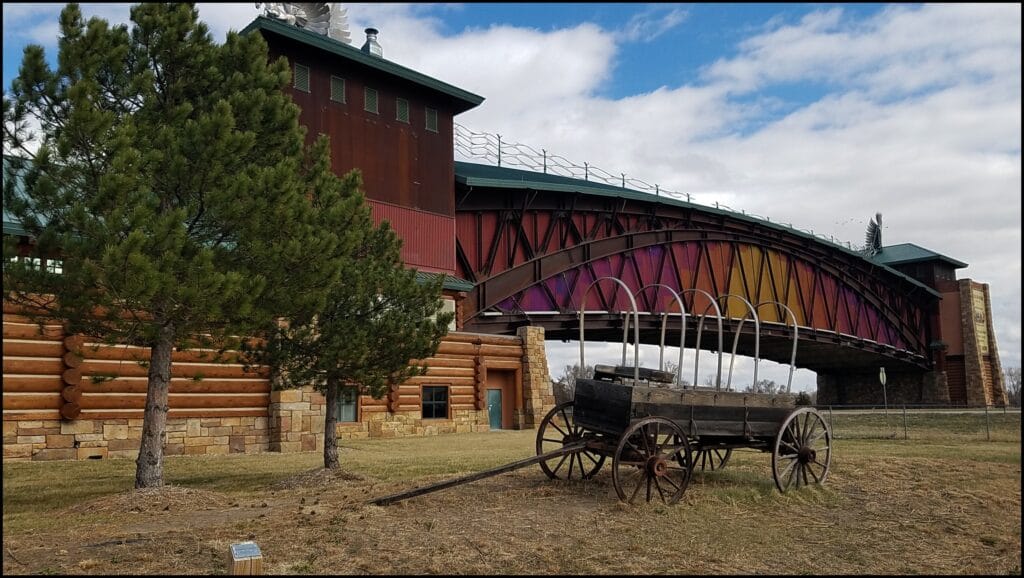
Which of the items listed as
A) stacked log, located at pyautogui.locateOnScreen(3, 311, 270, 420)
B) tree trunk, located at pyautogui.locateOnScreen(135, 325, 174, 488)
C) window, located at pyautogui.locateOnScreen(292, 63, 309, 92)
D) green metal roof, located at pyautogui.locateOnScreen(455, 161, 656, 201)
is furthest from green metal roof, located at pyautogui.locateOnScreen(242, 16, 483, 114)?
tree trunk, located at pyautogui.locateOnScreen(135, 325, 174, 488)

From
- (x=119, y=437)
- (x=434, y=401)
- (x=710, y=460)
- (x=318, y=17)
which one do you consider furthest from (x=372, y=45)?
(x=710, y=460)

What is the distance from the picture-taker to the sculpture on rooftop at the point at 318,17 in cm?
2839

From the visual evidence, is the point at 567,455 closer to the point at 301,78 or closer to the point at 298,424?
the point at 298,424

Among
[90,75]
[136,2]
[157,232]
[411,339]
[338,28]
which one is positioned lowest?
[411,339]

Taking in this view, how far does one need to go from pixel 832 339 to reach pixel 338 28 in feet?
123

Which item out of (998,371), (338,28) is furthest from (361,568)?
(998,371)

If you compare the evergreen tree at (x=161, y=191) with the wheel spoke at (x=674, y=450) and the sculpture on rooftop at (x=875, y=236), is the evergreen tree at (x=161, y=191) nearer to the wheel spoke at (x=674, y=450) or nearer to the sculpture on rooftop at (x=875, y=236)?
the wheel spoke at (x=674, y=450)

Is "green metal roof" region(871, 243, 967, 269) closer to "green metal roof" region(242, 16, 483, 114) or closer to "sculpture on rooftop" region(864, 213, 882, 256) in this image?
"sculpture on rooftop" region(864, 213, 882, 256)

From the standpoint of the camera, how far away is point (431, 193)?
29.2m

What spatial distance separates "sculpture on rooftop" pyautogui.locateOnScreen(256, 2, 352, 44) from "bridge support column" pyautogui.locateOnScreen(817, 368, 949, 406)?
4906cm

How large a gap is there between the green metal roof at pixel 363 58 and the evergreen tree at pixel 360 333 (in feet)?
42.9

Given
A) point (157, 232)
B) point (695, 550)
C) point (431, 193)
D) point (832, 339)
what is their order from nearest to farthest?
point (695, 550), point (157, 232), point (431, 193), point (832, 339)

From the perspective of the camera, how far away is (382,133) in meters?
27.9

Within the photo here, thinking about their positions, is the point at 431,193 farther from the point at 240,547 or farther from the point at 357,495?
the point at 240,547
